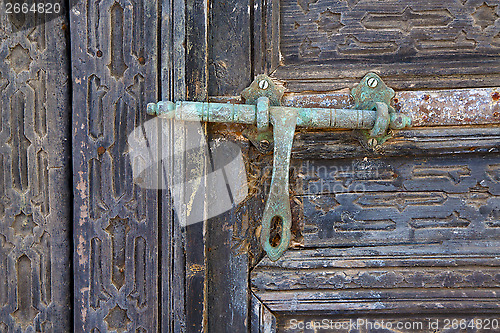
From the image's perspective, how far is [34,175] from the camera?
73 cm

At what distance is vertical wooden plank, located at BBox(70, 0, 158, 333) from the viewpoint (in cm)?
71

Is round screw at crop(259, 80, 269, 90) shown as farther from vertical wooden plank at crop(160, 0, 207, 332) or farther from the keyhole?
the keyhole

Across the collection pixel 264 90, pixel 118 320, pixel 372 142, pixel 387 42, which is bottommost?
pixel 118 320

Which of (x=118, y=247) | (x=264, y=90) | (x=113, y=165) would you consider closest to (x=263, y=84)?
(x=264, y=90)

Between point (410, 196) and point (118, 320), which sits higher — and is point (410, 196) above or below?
above

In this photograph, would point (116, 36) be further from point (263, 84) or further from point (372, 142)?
point (372, 142)

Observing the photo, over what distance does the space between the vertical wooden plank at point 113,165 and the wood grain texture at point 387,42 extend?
0.95ft

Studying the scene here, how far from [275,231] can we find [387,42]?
1.57ft

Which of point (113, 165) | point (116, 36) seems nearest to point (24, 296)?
point (113, 165)

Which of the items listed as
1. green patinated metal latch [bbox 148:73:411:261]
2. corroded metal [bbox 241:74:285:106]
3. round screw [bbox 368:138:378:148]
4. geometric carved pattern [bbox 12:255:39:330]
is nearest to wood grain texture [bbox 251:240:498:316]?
green patinated metal latch [bbox 148:73:411:261]

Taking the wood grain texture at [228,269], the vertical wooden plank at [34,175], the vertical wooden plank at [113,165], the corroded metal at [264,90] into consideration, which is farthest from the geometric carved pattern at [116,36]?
the wood grain texture at [228,269]

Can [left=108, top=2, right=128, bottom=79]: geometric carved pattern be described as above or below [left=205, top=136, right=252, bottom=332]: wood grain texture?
above

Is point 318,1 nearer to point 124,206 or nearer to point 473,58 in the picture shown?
point 473,58

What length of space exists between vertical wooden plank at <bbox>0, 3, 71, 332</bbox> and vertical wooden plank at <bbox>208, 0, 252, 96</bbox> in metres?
0.31
